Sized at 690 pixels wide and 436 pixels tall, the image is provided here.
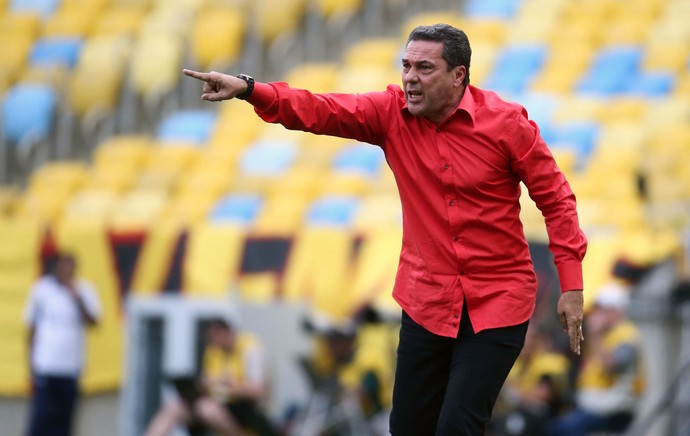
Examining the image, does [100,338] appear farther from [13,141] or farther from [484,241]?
[484,241]

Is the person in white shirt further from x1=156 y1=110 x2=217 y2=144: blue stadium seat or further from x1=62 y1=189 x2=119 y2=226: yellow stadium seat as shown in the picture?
x1=156 y1=110 x2=217 y2=144: blue stadium seat

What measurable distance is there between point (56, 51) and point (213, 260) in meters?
6.67

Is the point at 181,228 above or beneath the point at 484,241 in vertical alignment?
beneath

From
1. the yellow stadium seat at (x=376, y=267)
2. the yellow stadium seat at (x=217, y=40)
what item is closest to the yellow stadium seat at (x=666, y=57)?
the yellow stadium seat at (x=376, y=267)

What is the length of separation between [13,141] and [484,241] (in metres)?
12.6

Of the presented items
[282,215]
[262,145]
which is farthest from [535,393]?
[262,145]

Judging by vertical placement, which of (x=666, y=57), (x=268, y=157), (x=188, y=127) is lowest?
(x=268, y=157)

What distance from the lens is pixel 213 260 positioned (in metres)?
12.1

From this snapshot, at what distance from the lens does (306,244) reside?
38.8 ft

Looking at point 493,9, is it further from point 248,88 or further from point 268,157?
point 248,88

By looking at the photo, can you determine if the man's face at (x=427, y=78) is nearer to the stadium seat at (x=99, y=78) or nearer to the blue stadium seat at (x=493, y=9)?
the blue stadium seat at (x=493, y=9)

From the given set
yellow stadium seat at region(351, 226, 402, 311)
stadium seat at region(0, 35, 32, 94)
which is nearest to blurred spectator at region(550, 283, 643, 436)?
yellow stadium seat at region(351, 226, 402, 311)

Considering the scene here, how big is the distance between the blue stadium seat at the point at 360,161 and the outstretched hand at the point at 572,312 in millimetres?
9054

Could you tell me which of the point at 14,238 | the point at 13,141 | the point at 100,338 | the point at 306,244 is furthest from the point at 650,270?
the point at 13,141
